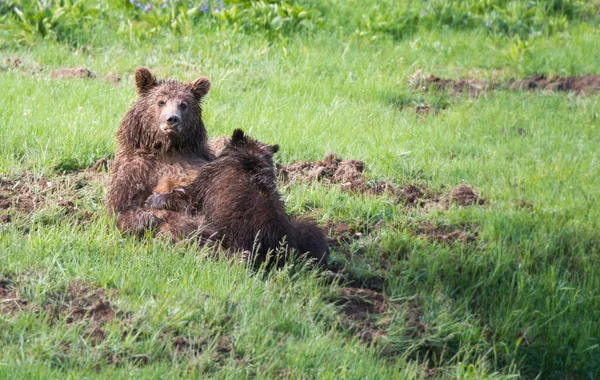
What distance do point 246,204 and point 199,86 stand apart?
1.49m

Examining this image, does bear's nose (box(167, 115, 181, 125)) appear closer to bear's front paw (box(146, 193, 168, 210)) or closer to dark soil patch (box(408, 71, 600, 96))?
bear's front paw (box(146, 193, 168, 210))

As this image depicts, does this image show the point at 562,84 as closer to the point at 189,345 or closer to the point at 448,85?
the point at 448,85

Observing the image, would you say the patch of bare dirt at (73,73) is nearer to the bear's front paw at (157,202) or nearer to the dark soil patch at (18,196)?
the dark soil patch at (18,196)

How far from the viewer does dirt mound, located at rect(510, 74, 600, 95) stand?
11345mm

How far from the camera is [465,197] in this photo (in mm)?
8297

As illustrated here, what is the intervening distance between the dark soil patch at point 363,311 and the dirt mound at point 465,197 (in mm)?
1833

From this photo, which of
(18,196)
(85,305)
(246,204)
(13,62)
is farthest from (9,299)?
(13,62)

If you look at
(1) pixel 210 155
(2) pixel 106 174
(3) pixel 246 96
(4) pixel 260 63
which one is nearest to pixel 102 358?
(1) pixel 210 155

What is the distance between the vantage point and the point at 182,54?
11633mm

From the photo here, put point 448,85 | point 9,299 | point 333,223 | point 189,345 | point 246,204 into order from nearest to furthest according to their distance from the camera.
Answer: point 189,345 < point 9,299 < point 246,204 < point 333,223 < point 448,85

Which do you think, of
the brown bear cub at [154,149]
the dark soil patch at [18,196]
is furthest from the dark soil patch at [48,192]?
the brown bear cub at [154,149]

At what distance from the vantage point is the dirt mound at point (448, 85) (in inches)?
441

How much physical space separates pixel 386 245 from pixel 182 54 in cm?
515

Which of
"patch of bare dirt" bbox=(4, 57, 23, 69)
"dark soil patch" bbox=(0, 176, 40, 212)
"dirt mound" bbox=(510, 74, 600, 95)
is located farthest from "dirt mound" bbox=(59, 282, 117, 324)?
"dirt mound" bbox=(510, 74, 600, 95)
